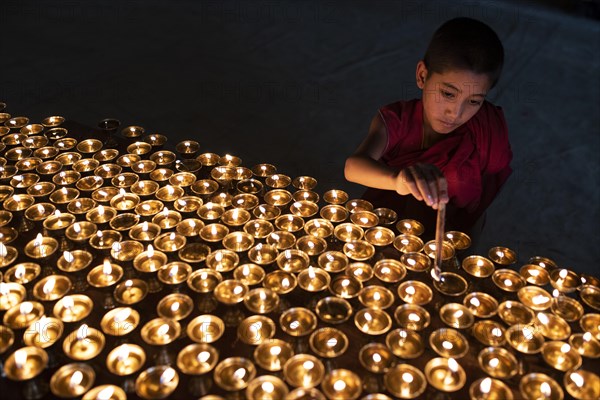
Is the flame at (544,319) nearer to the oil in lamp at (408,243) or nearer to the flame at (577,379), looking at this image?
the flame at (577,379)

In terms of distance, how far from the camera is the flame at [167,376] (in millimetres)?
1163

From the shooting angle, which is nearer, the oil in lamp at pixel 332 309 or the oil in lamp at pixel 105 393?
the oil in lamp at pixel 105 393

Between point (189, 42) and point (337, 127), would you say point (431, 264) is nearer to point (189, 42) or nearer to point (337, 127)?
point (337, 127)

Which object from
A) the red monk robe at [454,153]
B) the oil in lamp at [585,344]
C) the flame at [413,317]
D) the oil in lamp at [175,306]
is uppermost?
the oil in lamp at [175,306]

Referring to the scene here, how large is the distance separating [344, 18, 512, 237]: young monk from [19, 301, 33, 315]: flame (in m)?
1.18

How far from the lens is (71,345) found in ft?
4.08

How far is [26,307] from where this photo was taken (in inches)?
51.5

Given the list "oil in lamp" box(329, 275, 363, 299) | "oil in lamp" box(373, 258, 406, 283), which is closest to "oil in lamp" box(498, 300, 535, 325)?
"oil in lamp" box(373, 258, 406, 283)

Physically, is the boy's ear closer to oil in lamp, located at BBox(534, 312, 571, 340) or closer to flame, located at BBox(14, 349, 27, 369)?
oil in lamp, located at BBox(534, 312, 571, 340)

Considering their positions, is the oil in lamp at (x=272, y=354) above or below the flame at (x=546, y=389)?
above

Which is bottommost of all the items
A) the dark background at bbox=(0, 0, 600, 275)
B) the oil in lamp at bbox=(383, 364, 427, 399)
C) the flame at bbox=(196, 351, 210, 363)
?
the dark background at bbox=(0, 0, 600, 275)

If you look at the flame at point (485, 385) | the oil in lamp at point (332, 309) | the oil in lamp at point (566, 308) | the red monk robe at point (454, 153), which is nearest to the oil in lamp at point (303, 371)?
the oil in lamp at point (332, 309)

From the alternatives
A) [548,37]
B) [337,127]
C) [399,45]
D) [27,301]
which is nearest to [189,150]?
[27,301]

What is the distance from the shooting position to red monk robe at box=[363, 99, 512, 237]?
7.48 feet
